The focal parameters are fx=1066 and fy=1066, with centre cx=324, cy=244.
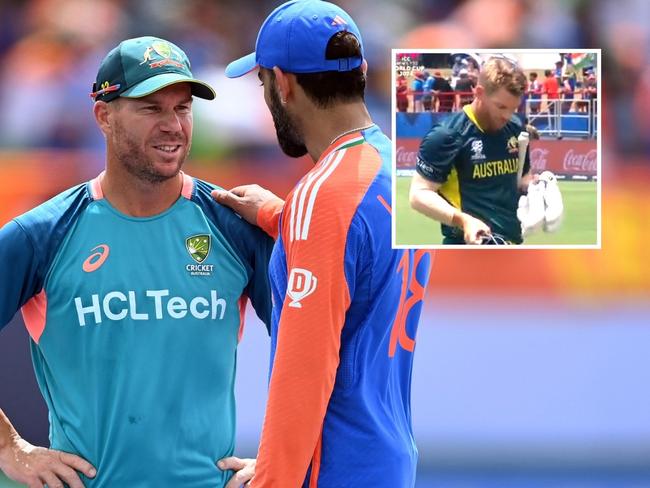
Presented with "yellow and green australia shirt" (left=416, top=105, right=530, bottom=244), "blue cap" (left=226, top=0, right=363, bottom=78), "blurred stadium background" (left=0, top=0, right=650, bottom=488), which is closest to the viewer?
"yellow and green australia shirt" (left=416, top=105, right=530, bottom=244)

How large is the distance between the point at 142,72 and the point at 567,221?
39.9 inches

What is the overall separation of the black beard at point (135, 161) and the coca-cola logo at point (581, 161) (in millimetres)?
927

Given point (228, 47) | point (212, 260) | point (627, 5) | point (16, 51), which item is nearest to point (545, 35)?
point (627, 5)

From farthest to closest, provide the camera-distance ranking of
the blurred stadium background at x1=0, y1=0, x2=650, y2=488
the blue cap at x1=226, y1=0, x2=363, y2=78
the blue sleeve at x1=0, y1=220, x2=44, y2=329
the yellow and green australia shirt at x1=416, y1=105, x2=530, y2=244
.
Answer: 1. the blurred stadium background at x1=0, y1=0, x2=650, y2=488
2. the blue sleeve at x1=0, y1=220, x2=44, y2=329
3. the blue cap at x1=226, y1=0, x2=363, y2=78
4. the yellow and green australia shirt at x1=416, y1=105, x2=530, y2=244

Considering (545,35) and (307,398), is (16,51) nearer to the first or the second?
(545,35)

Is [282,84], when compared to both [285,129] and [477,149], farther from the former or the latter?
[477,149]

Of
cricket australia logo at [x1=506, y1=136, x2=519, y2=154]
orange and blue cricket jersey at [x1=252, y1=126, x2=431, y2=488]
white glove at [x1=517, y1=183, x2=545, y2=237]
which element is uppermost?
cricket australia logo at [x1=506, y1=136, x2=519, y2=154]

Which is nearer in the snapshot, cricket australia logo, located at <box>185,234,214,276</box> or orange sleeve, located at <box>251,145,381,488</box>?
orange sleeve, located at <box>251,145,381,488</box>

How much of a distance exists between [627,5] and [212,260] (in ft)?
13.8

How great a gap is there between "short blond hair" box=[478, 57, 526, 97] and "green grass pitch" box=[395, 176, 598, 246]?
165 mm

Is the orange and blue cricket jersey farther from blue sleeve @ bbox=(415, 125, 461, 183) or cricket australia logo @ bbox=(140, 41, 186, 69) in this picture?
cricket australia logo @ bbox=(140, 41, 186, 69)

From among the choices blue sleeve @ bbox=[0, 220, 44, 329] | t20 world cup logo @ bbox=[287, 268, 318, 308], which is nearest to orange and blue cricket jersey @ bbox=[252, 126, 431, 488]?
t20 world cup logo @ bbox=[287, 268, 318, 308]

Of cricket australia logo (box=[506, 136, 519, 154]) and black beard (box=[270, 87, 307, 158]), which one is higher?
black beard (box=[270, 87, 307, 158])

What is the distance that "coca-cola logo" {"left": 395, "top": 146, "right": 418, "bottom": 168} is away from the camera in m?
1.66
